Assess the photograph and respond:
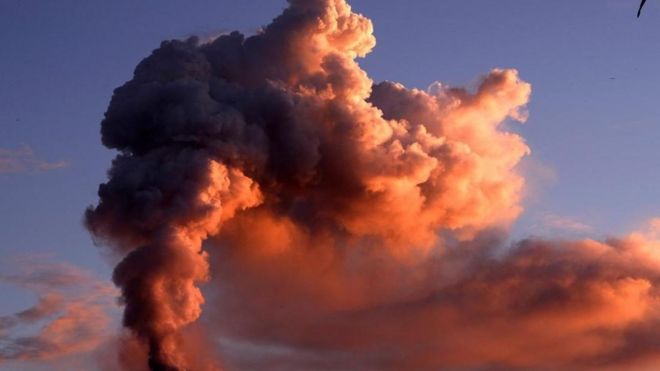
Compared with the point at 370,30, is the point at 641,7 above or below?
below

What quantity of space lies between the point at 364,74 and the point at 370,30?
567 cm

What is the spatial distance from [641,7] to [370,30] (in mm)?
105150

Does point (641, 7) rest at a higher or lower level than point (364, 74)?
lower

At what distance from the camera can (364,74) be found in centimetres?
12912

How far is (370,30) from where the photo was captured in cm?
13125

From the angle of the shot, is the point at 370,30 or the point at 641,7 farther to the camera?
the point at 370,30

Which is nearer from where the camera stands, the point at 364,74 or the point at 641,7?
the point at 641,7

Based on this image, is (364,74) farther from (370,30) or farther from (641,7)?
(641,7)

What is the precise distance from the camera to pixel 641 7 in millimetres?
27000

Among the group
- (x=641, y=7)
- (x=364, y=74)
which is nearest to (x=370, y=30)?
(x=364, y=74)

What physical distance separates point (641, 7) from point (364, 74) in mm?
102515
